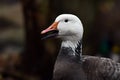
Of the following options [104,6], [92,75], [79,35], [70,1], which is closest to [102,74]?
[92,75]

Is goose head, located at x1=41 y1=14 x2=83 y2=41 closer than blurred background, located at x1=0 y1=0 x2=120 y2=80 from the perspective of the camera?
Yes

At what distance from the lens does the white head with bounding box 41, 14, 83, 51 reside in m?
8.69

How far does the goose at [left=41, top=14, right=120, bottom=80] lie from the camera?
873 centimetres

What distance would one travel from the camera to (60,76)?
28.7 ft

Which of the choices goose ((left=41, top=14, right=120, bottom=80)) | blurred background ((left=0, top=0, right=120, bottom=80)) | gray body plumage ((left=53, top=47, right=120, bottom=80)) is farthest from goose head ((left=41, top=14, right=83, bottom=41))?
blurred background ((left=0, top=0, right=120, bottom=80))

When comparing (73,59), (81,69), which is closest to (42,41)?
(73,59)

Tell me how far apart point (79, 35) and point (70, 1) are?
6747 mm

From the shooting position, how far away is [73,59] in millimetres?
8875

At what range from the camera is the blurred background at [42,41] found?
14.2 meters

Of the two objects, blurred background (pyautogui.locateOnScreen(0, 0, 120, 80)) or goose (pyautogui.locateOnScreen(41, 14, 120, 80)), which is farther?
blurred background (pyautogui.locateOnScreen(0, 0, 120, 80))

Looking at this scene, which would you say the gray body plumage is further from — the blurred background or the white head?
the blurred background

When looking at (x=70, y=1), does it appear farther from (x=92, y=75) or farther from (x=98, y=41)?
(x=92, y=75)

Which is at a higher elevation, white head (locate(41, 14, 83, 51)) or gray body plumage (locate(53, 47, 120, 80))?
white head (locate(41, 14, 83, 51))

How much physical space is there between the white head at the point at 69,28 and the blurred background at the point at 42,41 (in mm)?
3295
